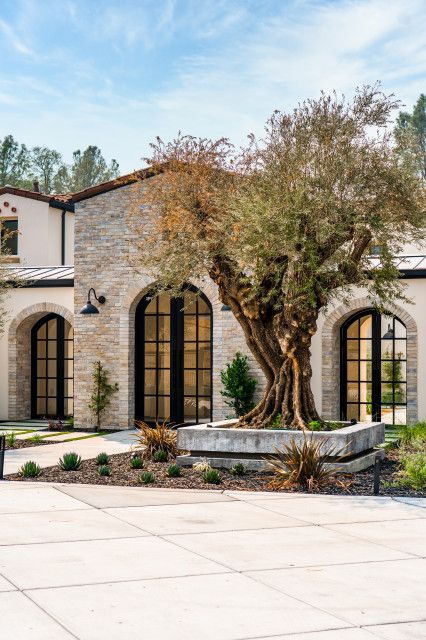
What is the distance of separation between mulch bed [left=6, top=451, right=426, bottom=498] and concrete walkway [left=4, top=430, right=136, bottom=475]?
35.0 inches

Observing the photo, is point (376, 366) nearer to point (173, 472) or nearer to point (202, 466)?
point (202, 466)

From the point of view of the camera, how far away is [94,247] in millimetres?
20453

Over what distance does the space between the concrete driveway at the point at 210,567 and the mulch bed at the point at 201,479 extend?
69 centimetres

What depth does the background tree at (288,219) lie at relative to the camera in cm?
1219

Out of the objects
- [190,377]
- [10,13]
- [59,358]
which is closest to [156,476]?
[10,13]

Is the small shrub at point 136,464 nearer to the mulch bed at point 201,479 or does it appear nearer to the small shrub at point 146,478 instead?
the mulch bed at point 201,479

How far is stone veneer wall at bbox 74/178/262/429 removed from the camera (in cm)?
2020

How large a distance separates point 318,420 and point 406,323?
608 centimetres

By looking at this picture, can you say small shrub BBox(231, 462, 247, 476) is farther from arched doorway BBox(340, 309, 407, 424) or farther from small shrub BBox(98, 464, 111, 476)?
arched doorway BBox(340, 309, 407, 424)

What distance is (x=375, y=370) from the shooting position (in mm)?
19656

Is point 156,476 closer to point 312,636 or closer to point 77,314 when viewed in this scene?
point 312,636

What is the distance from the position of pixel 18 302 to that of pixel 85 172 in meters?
27.9

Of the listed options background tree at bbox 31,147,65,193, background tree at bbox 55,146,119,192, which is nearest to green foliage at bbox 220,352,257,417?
background tree at bbox 55,146,119,192

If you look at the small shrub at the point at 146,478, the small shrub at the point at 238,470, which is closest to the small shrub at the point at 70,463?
the small shrub at the point at 146,478
